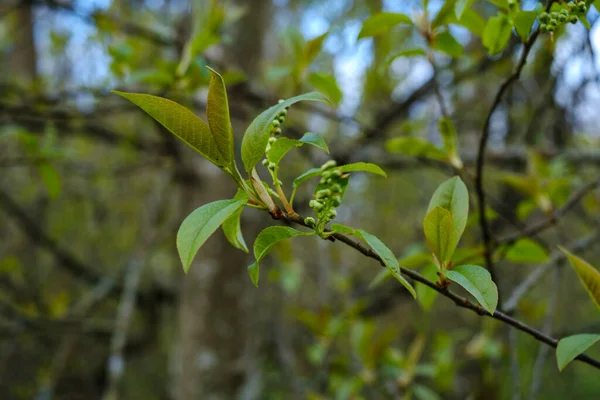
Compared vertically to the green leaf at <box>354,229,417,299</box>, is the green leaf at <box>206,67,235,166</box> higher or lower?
higher

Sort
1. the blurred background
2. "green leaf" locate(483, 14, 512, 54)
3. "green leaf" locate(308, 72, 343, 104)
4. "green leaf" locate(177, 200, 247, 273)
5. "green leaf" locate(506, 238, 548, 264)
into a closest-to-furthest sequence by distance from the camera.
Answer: "green leaf" locate(177, 200, 247, 273) < "green leaf" locate(483, 14, 512, 54) < "green leaf" locate(506, 238, 548, 264) < "green leaf" locate(308, 72, 343, 104) < the blurred background

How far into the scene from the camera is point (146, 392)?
4855 mm

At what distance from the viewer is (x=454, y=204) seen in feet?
1.78

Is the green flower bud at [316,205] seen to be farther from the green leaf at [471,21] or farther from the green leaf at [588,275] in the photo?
the green leaf at [471,21]

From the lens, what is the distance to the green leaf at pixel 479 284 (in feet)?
1.40

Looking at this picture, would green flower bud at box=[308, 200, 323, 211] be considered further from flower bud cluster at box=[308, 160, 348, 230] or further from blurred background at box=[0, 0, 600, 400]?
blurred background at box=[0, 0, 600, 400]

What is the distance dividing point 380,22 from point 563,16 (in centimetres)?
28

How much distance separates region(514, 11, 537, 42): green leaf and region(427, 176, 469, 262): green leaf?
7.0 inches

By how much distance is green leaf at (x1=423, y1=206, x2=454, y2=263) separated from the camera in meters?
0.50

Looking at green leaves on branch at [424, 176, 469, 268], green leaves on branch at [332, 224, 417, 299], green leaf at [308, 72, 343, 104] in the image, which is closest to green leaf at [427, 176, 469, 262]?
green leaves on branch at [424, 176, 469, 268]

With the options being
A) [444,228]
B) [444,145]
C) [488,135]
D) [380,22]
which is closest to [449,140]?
[444,145]

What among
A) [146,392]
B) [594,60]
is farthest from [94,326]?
[146,392]

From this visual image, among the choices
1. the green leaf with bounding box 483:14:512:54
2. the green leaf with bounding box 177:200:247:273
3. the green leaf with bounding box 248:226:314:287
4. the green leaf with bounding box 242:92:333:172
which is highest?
the green leaf with bounding box 483:14:512:54

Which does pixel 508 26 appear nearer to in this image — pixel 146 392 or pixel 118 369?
pixel 118 369
